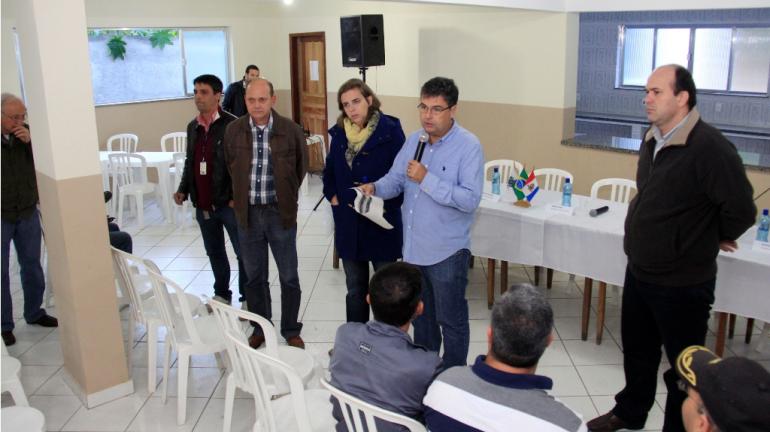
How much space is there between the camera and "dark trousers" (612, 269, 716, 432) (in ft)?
8.25

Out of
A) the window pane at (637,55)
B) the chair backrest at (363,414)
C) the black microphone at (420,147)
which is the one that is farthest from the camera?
the window pane at (637,55)

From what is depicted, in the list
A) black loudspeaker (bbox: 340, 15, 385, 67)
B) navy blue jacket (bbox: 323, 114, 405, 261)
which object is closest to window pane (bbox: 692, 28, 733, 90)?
black loudspeaker (bbox: 340, 15, 385, 67)

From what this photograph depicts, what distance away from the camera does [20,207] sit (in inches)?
149

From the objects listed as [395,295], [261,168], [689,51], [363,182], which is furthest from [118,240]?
[689,51]

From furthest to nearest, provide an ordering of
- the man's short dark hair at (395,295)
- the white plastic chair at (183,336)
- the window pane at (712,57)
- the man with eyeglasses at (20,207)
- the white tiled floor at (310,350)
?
the window pane at (712,57), the man with eyeglasses at (20,207), the white tiled floor at (310,350), the white plastic chair at (183,336), the man's short dark hair at (395,295)

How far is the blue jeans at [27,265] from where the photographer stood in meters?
3.86

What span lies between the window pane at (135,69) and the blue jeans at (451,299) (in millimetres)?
6223

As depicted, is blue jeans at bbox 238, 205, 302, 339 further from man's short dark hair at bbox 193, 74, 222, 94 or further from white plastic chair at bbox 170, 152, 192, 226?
white plastic chair at bbox 170, 152, 192, 226

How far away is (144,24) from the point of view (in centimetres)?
777

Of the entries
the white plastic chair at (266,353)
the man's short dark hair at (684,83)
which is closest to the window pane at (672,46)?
the man's short dark hair at (684,83)

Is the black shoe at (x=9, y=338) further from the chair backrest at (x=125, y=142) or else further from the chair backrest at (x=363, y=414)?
the chair backrest at (x=125, y=142)

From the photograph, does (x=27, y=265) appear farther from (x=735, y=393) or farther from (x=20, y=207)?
(x=735, y=393)

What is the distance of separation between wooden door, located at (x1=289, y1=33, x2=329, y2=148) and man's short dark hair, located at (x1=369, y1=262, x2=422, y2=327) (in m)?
6.71

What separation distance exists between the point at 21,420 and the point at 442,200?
1783 millimetres
